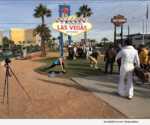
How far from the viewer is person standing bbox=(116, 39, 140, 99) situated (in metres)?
12.3

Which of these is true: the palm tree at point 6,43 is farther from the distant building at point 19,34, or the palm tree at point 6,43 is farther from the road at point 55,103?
the road at point 55,103

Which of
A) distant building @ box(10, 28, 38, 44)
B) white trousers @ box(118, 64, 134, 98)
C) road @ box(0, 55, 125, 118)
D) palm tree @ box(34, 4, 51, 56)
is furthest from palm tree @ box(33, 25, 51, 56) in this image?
white trousers @ box(118, 64, 134, 98)

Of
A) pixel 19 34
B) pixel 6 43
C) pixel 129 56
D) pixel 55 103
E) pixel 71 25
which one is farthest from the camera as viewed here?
pixel 71 25

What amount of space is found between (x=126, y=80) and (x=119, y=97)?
49 centimetres

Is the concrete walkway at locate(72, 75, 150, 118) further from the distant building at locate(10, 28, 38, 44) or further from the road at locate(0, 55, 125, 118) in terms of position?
the distant building at locate(10, 28, 38, 44)

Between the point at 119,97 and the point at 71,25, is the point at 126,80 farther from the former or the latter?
the point at 71,25

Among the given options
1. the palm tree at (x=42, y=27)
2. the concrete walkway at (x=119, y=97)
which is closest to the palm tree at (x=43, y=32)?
the palm tree at (x=42, y=27)

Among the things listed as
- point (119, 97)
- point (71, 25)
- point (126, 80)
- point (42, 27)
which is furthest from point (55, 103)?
point (71, 25)

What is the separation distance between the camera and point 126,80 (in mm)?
12578

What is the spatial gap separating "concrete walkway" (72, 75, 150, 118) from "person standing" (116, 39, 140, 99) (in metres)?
0.25

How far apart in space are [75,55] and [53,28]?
792 cm

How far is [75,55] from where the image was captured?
94.7 feet

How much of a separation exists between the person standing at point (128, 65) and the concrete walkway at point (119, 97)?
0.81ft

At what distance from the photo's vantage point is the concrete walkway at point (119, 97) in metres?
10.6
